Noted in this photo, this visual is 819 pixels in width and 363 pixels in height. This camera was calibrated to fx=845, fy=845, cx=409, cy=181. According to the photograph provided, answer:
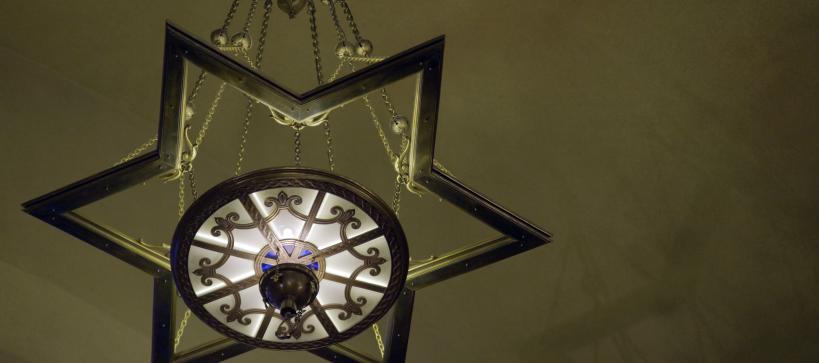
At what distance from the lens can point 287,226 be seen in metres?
2.90

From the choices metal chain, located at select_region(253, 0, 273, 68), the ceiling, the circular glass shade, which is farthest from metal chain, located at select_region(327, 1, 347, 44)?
the ceiling

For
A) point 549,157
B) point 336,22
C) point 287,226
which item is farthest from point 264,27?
point 549,157

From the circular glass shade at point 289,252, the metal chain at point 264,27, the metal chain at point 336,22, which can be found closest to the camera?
the circular glass shade at point 289,252

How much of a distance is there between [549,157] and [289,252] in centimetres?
282

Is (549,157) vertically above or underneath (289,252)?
above

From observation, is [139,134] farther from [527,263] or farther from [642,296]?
[642,296]

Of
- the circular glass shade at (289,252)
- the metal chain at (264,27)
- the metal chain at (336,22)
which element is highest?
the metal chain at (336,22)

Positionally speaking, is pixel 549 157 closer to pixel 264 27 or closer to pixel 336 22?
pixel 336 22

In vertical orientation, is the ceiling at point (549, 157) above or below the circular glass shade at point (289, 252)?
above

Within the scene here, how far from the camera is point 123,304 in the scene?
5.48 meters

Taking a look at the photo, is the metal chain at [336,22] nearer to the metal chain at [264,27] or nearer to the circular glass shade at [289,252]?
the metal chain at [264,27]

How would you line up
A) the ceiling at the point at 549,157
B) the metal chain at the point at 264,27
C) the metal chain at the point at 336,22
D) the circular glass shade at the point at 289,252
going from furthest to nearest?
1. the ceiling at the point at 549,157
2. the metal chain at the point at 336,22
3. the metal chain at the point at 264,27
4. the circular glass shade at the point at 289,252

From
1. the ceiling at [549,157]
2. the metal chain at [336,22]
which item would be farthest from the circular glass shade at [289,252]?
the ceiling at [549,157]

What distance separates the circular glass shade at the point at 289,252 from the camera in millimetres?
2762
